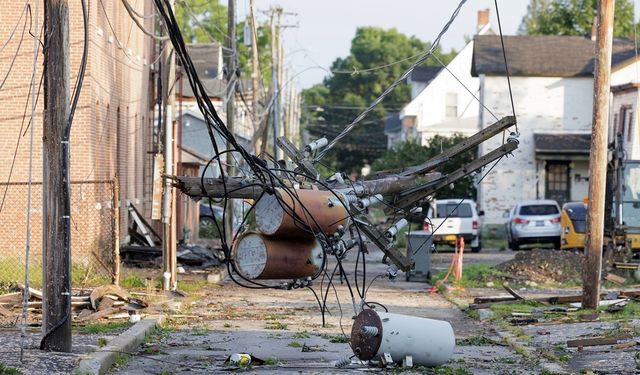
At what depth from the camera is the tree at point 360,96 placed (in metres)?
99.5

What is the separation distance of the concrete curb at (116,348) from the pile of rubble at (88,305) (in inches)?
27.7

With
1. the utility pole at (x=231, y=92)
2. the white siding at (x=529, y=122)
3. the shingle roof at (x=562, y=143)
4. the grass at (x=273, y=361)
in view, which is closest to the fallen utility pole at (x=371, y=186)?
the grass at (x=273, y=361)

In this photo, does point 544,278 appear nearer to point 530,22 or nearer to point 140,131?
point 140,131

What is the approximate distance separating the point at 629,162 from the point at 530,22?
82.0m

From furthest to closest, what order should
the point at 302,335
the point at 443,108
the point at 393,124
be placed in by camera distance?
the point at 393,124 < the point at 443,108 < the point at 302,335

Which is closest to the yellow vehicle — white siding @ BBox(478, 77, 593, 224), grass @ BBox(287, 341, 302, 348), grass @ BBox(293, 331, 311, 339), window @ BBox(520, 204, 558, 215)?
window @ BBox(520, 204, 558, 215)

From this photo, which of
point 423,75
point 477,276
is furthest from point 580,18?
point 477,276

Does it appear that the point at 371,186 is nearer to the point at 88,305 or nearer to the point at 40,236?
the point at 88,305

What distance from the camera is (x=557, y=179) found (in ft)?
174

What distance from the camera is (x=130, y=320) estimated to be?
17453mm

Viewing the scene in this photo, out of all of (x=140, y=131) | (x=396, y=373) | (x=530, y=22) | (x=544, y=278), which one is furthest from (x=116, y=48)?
(x=530, y=22)

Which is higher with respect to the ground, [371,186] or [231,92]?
[231,92]

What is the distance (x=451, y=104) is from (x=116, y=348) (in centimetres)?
5410

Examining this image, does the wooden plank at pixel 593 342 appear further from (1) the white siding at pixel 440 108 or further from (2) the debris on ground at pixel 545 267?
(1) the white siding at pixel 440 108
